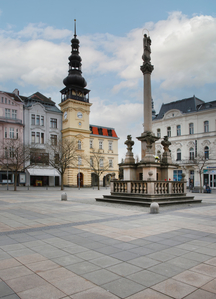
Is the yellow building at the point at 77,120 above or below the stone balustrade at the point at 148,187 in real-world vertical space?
above

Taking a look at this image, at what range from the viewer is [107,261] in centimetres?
534

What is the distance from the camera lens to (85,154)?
56.7 meters

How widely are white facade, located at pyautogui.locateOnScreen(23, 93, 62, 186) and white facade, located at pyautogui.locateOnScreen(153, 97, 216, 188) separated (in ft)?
71.2

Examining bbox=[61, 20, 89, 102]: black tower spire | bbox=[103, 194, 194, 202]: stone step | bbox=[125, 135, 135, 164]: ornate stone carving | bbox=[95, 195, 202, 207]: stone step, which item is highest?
bbox=[61, 20, 89, 102]: black tower spire

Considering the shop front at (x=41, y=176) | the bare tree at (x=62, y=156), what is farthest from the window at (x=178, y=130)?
the shop front at (x=41, y=176)

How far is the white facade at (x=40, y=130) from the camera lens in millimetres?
50013

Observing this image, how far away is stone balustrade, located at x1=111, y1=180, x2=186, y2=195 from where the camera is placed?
1578cm

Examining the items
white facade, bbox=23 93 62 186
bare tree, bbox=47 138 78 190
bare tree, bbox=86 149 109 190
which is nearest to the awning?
white facade, bbox=23 93 62 186

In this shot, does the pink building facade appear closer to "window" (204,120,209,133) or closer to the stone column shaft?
the stone column shaft

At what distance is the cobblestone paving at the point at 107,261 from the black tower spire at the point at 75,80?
49.1m

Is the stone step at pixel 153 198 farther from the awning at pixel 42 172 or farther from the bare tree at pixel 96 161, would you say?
the bare tree at pixel 96 161

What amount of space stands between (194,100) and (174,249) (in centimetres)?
4943

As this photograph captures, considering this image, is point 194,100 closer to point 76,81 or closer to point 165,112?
point 165,112

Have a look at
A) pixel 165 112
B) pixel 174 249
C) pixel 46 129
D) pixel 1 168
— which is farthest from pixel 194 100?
pixel 174 249
